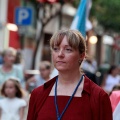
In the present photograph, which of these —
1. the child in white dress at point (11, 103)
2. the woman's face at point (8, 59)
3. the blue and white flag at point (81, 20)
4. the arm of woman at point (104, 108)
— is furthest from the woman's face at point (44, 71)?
the arm of woman at point (104, 108)

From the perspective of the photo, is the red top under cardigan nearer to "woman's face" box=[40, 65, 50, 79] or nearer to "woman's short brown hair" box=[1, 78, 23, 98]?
"woman's short brown hair" box=[1, 78, 23, 98]

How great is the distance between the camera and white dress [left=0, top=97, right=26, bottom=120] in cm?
849

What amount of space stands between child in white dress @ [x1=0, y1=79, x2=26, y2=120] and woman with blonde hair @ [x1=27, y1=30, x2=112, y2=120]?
4.28 meters

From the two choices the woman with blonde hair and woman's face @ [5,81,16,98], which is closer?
the woman with blonde hair

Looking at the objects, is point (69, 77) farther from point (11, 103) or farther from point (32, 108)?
point (11, 103)

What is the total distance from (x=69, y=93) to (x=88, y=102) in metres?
0.16

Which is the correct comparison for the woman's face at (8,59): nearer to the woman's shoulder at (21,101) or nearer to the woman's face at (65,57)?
the woman's shoulder at (21,101)

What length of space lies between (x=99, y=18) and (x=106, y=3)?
9.17ft

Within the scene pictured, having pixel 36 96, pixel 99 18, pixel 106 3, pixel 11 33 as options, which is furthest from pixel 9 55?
pixel 99 18

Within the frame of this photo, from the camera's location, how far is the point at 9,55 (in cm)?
1009

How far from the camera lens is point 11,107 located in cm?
859

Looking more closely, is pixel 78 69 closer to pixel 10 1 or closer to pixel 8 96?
pixel 8 96

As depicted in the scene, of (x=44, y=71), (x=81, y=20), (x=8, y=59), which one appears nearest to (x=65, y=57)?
(x=81, y=20)

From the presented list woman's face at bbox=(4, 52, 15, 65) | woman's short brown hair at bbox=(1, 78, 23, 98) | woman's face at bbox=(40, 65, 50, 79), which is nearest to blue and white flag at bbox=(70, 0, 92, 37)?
woman's short brown hair at bbox=(1, 78, 23, 98)
